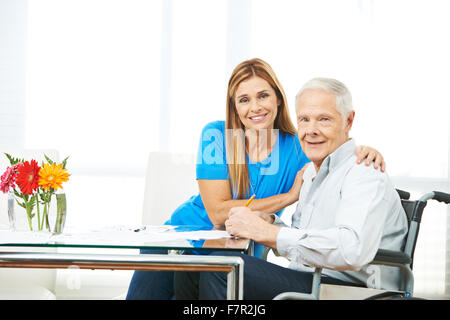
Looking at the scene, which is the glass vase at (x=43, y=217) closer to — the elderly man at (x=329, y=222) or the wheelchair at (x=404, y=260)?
the elderly man at (x=329, y=222)

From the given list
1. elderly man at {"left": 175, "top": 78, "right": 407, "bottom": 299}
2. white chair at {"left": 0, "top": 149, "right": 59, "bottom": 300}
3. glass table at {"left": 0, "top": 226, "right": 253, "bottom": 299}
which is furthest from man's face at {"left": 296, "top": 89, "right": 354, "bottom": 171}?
white chair at {"left": 0, "top": 149, "right": 59, "bottom": 300}

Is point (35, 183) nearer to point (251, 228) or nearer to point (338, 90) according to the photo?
point (251, 228)

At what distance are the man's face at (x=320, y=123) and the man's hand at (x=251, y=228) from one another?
294 millimetres

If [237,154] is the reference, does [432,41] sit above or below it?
above

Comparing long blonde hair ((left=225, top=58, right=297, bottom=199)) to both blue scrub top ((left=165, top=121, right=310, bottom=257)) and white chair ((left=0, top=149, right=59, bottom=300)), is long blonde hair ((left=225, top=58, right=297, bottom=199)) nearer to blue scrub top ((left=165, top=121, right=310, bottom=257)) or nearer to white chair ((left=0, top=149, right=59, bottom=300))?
blue scrub top ((left=165, top=121, right=310, bottom=257))

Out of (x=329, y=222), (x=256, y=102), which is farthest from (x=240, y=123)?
(x=329, y=222)

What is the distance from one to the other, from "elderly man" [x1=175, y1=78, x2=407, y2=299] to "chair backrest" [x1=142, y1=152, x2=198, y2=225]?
2.78 feet

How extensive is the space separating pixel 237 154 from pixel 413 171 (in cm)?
180

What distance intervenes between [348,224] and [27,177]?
2.97ft

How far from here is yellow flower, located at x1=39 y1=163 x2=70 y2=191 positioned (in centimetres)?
138

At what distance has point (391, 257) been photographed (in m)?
1.26
